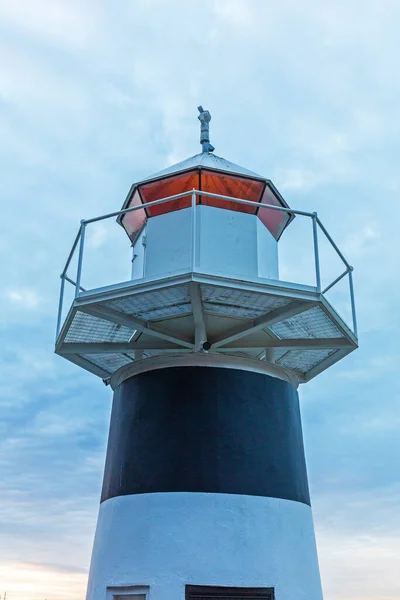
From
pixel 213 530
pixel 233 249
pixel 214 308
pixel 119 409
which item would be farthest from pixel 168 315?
pixel 213 530

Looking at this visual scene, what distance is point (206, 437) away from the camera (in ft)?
31.4

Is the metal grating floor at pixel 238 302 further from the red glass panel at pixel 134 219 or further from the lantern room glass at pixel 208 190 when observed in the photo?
the red glass panel at pixel 134 219

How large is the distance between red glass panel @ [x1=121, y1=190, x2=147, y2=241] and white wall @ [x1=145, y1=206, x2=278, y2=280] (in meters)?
0.52

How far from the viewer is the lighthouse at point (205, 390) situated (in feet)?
28.8

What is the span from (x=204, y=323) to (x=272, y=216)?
2172 millimetres

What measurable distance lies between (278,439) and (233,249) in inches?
123

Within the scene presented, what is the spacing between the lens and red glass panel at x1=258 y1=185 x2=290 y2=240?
10.2 m

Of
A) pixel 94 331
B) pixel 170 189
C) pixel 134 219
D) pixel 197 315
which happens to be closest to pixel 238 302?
pixel 197 315

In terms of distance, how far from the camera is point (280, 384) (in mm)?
10602

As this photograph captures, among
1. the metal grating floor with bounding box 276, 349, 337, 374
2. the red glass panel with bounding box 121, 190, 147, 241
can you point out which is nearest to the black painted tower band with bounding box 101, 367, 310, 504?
the metal grating floor with bounding box 276, 349, 337, 374

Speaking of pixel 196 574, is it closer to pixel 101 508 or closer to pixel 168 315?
pixel 101 508

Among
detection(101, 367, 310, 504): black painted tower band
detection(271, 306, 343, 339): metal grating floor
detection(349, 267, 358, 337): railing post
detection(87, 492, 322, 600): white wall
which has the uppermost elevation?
detection(349, 267, 358, 337): railing post

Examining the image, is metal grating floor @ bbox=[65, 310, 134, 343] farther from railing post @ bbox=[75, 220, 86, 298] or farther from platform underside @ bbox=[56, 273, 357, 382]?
railing post @ bbox=[75, 220, 86, 298]

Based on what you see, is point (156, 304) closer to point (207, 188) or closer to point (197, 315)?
point (197, 315)
